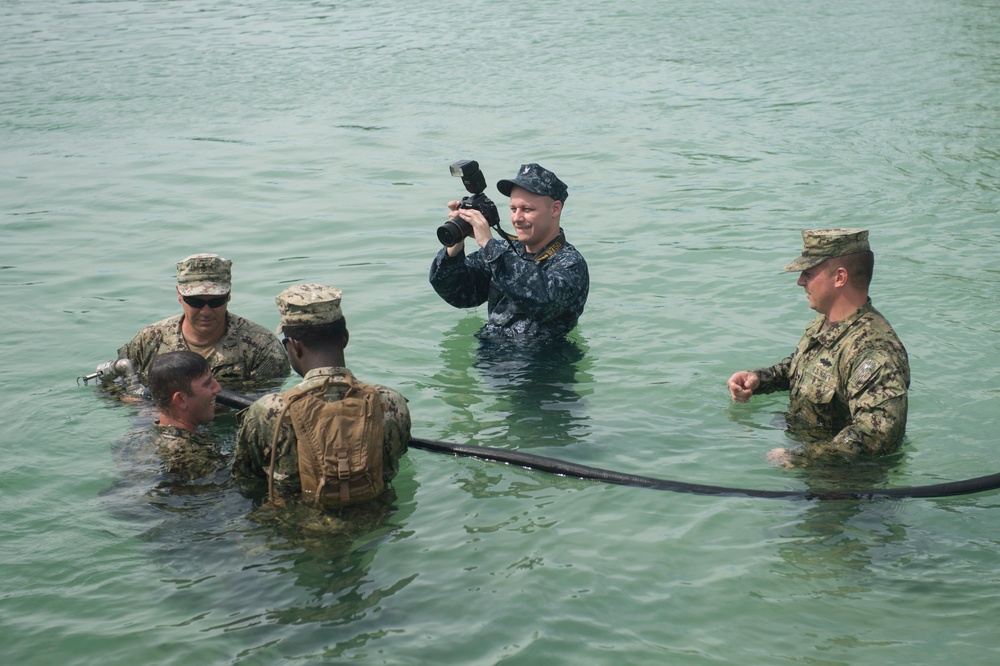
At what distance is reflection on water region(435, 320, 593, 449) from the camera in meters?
7.70

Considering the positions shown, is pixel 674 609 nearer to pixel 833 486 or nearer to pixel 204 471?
pixel 833 486

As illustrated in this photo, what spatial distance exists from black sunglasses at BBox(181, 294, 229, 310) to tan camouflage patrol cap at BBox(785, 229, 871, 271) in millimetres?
3567

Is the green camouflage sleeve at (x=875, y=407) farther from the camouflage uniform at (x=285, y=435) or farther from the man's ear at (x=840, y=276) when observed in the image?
the camouflage uniform at (x=285, y=435)

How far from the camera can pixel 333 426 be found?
5.26m

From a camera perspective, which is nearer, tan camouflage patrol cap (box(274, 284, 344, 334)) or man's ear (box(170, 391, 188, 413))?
tan camouflage patrol cap (box(274, 284, 344, 334))

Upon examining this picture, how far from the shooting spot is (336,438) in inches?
208

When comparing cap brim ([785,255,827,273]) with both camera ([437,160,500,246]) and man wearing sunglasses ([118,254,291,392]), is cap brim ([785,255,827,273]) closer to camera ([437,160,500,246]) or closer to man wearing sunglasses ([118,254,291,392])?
camera ([437,160,500,246])

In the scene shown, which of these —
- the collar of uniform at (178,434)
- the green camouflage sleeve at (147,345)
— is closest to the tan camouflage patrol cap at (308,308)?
the collar of uniform at (178,434)

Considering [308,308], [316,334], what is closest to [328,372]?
[316,334]

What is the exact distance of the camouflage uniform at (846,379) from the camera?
6004mm

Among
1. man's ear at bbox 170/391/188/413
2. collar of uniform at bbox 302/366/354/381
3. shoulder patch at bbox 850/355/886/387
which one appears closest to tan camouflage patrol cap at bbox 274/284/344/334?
collar of uniform at bbox 302/366/354/381

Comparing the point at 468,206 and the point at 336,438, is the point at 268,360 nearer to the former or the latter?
the point at 468,206

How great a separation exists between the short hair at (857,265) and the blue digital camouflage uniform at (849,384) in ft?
0.50

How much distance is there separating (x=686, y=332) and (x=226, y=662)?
577 centimetres
